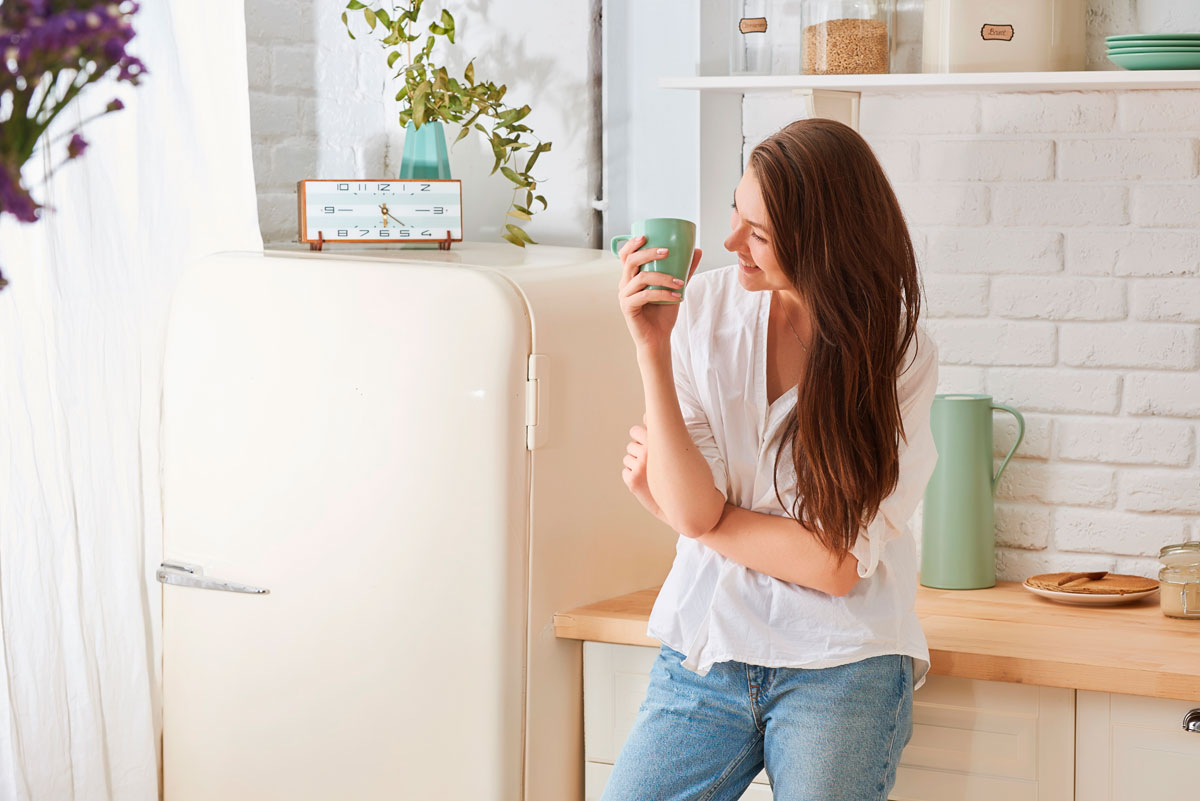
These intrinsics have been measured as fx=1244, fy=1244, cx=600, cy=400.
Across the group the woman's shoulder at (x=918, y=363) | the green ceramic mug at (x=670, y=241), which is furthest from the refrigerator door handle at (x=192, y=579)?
the woman's shoulder at (x=918, y=363)

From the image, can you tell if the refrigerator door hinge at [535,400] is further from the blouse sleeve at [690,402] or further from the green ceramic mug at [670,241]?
the green ceramic mug at [670,241]

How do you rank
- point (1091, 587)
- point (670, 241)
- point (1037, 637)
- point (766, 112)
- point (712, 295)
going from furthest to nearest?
point (766, 112) < point (1091, 587) < point (1037, 637) < point (712, 295) < point (670, 241)

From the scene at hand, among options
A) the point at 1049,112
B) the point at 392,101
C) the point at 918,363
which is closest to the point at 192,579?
the point at 392,101

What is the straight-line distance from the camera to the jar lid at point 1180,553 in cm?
185

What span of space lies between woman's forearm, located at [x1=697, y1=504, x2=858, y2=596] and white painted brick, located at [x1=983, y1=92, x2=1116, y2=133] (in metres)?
0.96

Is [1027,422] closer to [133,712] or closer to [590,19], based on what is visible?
[590,19]

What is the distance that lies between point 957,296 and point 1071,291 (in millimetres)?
184

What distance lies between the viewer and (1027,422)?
2.13 meters

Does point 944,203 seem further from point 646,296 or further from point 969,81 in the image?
point 646,296

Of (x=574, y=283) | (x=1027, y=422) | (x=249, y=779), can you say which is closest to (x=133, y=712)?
(x=249, y=779)

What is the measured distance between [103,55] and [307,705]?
59.8 inches

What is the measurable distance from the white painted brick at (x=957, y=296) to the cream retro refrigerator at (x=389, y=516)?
1.84 feet

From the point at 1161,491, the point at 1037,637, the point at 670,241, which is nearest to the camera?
the point at 670,241

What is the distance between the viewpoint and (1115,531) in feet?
6.89
